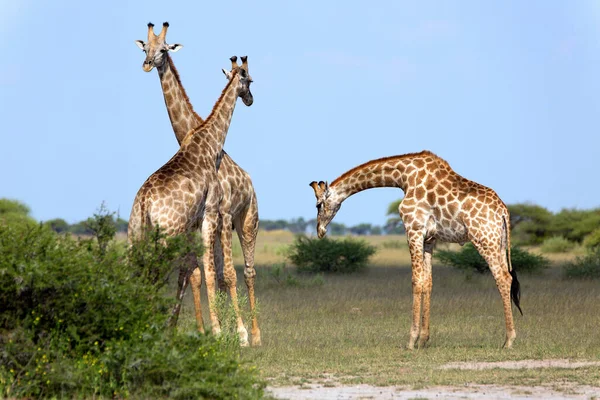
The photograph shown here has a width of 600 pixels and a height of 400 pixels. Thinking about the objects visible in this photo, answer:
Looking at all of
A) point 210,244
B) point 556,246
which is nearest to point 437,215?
point 210,244

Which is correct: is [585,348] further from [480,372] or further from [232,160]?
[232,160]

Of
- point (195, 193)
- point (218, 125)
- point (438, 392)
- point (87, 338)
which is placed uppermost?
point (218, 125)

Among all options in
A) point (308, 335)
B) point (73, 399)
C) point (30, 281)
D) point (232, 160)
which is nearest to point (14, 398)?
point (73, 399)

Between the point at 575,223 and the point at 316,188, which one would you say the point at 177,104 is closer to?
the point at 316,188

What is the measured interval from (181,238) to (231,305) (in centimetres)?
334

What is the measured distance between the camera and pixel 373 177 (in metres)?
12.8

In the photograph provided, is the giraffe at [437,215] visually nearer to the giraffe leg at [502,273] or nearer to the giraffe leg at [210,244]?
the giraffe leg at [502,273]

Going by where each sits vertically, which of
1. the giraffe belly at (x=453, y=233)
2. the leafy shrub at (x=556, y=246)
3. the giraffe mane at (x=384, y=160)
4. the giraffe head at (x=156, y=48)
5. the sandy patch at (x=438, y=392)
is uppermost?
the giraffe head at (x=156, y=48)

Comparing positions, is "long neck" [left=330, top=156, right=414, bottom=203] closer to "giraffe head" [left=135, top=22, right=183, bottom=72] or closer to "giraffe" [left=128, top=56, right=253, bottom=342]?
"giraffe" [left=128, top=56, right=253, bottom=342]

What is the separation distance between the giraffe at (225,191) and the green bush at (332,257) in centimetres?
1484

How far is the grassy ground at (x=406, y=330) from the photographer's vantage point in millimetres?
9992

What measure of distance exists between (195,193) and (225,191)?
1562 mm

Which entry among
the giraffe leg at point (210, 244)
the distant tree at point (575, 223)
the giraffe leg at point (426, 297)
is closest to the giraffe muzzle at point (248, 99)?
the giraffe leg at point (210, 244)

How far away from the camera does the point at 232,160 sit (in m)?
12.7
